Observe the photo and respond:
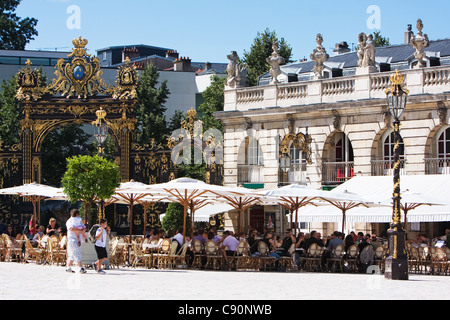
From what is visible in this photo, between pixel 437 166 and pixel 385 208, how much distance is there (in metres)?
4.58

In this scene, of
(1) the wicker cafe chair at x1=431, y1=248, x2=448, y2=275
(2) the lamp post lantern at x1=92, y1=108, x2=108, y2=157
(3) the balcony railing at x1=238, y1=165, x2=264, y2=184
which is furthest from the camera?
(3) the balcony railing at x1=238, y1=165, x2=264, y2=184

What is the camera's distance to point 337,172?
1510 inches

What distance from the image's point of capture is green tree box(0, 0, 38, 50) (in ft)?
205

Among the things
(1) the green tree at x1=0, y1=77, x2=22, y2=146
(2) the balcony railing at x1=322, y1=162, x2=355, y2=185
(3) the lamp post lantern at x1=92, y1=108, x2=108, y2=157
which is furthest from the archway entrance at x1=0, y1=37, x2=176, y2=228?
(1) the green tree at x1=0, y1=77, x2=22, y2=146

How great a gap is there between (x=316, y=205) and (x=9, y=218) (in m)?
12.9

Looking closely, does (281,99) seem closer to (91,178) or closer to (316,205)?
(316,205)

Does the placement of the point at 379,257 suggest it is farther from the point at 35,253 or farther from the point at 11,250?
the point at 11,250

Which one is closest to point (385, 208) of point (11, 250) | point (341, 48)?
point (11, 250)

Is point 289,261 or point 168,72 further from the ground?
point 168,72

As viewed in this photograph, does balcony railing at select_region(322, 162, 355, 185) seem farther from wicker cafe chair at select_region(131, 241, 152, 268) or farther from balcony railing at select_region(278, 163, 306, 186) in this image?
wicker cafe chair at select_region(131, 241, 152, 268)

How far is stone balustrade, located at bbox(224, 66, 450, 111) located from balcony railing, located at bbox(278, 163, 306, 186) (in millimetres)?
2488

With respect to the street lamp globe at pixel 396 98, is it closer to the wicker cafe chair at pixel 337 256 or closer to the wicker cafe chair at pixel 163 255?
the wicker cafe chair at pixel 337 256

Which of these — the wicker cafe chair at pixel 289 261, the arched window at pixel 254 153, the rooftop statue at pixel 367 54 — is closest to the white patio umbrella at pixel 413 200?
the wicker cafe chair at pixel 289 261

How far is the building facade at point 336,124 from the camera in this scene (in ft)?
116
